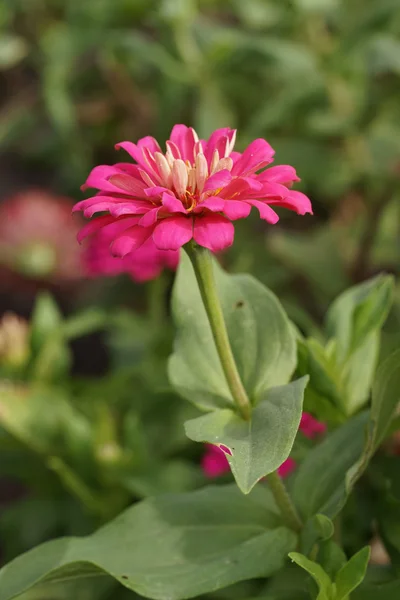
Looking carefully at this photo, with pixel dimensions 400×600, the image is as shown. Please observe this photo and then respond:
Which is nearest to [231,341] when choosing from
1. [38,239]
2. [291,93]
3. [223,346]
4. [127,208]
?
[223,346]

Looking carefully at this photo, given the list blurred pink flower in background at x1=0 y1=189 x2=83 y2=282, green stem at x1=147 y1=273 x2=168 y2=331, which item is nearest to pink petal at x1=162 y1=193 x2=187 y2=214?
green stem at x1=147 y1=273 x2=168 y2=331

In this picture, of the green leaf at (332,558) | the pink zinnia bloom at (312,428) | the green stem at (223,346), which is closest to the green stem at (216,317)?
the green stem at (223,346)

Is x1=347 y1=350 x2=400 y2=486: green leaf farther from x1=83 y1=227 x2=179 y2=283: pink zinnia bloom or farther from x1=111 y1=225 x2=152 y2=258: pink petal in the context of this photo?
x1=83 y1=227 x2=179 y2=283: pink zinnia bloom

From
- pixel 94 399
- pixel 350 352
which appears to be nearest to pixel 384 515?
pixel 350 352

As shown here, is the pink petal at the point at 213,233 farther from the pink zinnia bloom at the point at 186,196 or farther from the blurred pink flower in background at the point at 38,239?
the blurred pink flower in background at the point at 38,239

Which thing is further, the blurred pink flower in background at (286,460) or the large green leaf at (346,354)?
the blurred pink flower in background at (286,460)
